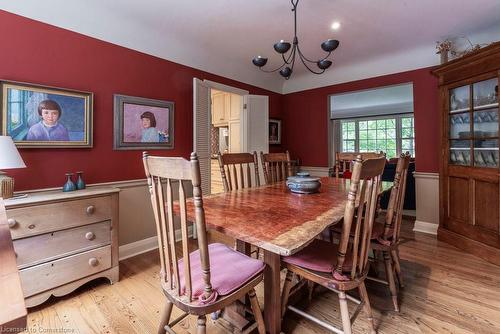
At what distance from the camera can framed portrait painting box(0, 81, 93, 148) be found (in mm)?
1954

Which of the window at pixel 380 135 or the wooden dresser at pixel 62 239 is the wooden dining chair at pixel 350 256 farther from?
the window at pixel 380 135

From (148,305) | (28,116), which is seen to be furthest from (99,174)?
(148,305)

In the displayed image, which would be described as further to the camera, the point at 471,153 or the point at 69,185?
the point at 471,153

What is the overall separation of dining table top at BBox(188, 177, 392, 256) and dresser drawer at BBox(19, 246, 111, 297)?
1.10 m

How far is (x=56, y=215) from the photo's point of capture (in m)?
1.85

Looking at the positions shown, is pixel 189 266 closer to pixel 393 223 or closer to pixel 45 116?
pixel 393 223

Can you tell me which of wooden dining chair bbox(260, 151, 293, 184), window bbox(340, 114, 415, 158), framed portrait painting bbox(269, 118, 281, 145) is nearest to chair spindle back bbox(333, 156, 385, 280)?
wooden dining chair bbox(260, 151, 293, 184)

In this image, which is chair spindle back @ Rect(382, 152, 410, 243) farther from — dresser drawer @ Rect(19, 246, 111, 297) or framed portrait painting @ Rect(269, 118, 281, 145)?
framed portrait painting @ Rect(269, 118, 281, 145)

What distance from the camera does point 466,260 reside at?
2533 mm

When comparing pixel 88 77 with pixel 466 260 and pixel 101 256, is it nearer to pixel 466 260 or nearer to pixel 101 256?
pixel 101 256

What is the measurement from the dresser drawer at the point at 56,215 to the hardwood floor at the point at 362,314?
0.55 m

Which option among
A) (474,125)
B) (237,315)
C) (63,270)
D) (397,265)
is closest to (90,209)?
(63,270)

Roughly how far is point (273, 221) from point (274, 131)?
3.56 m

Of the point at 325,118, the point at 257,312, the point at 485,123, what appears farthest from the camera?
the point at 325,118
